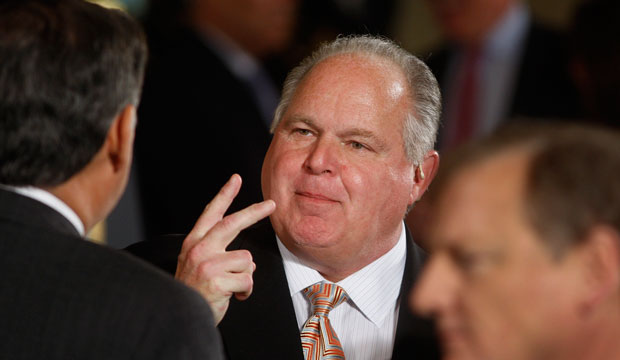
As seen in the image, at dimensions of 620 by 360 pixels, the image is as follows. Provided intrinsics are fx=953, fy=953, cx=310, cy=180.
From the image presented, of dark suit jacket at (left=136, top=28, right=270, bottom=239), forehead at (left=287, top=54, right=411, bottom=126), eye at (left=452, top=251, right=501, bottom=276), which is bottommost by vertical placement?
dark suit jacket at (left=136, top=28, right=270, bottom=239)

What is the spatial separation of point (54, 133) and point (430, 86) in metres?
1.03

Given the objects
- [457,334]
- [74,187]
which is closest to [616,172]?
[457,334]

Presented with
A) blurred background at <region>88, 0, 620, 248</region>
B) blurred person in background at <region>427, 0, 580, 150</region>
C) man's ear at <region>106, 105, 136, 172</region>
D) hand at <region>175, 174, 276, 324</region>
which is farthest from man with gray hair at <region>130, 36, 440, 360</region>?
blurred person in background at <region>427, 0, 580, 150</region>

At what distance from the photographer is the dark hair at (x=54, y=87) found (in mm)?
1423

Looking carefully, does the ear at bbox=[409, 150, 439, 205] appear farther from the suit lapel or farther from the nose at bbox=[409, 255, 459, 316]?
the nose at bbox=[409, 255, 459, 316]

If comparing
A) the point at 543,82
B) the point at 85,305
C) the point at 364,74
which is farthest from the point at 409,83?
the point at 543,82

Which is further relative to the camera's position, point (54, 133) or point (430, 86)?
point (430, 86)

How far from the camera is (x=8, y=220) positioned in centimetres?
142

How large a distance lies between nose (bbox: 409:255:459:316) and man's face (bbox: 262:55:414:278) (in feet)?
2.43

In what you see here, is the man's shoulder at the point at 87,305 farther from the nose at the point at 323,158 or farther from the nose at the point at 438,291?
the nose at the point at 323,158

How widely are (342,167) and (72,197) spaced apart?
2.43ft

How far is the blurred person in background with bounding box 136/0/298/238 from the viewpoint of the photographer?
378 cm

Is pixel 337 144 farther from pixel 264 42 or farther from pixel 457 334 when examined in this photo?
pixel 264 42

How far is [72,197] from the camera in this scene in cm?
148
